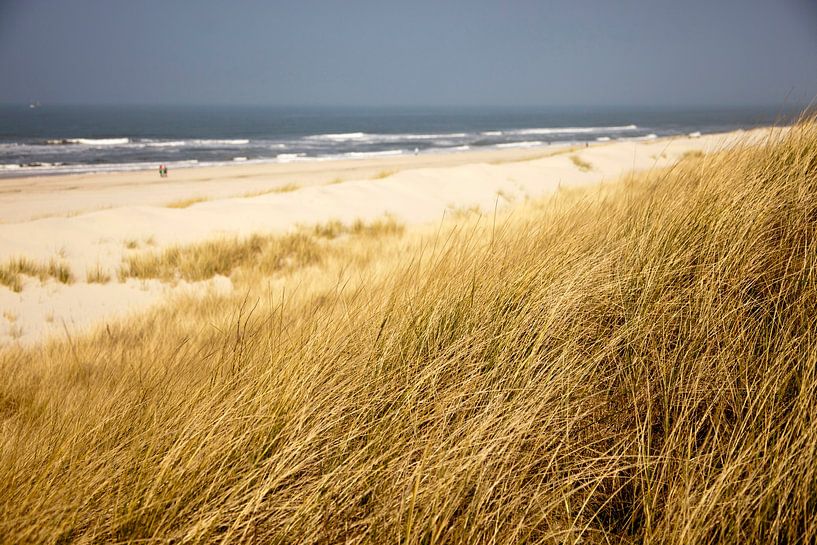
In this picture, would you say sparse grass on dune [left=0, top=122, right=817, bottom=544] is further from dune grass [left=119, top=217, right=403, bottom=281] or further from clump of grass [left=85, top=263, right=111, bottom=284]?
dune grass [left=119, top=217, right=403, bottom=281]

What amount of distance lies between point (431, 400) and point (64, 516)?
46.4 inches

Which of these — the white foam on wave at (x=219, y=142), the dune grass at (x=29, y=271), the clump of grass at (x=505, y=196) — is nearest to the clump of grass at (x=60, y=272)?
the dune grass at (x=29, y=271)

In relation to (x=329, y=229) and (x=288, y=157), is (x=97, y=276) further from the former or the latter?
(x=288, y=157)

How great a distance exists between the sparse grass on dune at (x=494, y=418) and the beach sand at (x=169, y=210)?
2.25 m

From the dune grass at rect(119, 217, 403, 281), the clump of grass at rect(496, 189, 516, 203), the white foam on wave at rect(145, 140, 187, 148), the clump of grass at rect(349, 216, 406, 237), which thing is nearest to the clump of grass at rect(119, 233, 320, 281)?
the dune grass at rect(119, 217, 403, 281)

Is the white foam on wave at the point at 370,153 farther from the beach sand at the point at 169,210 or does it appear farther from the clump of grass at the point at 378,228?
the clump of grass at the point at 378,228

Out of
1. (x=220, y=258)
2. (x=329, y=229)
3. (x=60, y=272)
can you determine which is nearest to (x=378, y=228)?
(x=329, y=229)

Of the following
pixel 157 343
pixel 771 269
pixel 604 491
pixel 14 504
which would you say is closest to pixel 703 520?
pixel 604 491

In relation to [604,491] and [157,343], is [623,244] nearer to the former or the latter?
[604,491]

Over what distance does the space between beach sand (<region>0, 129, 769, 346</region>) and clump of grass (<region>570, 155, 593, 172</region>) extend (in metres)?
0.08

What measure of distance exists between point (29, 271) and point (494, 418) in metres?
6.86

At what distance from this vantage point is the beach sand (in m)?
5.74

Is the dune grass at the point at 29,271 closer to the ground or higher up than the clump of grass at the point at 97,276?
higher up

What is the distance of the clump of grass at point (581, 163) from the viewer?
17855 millimetres
